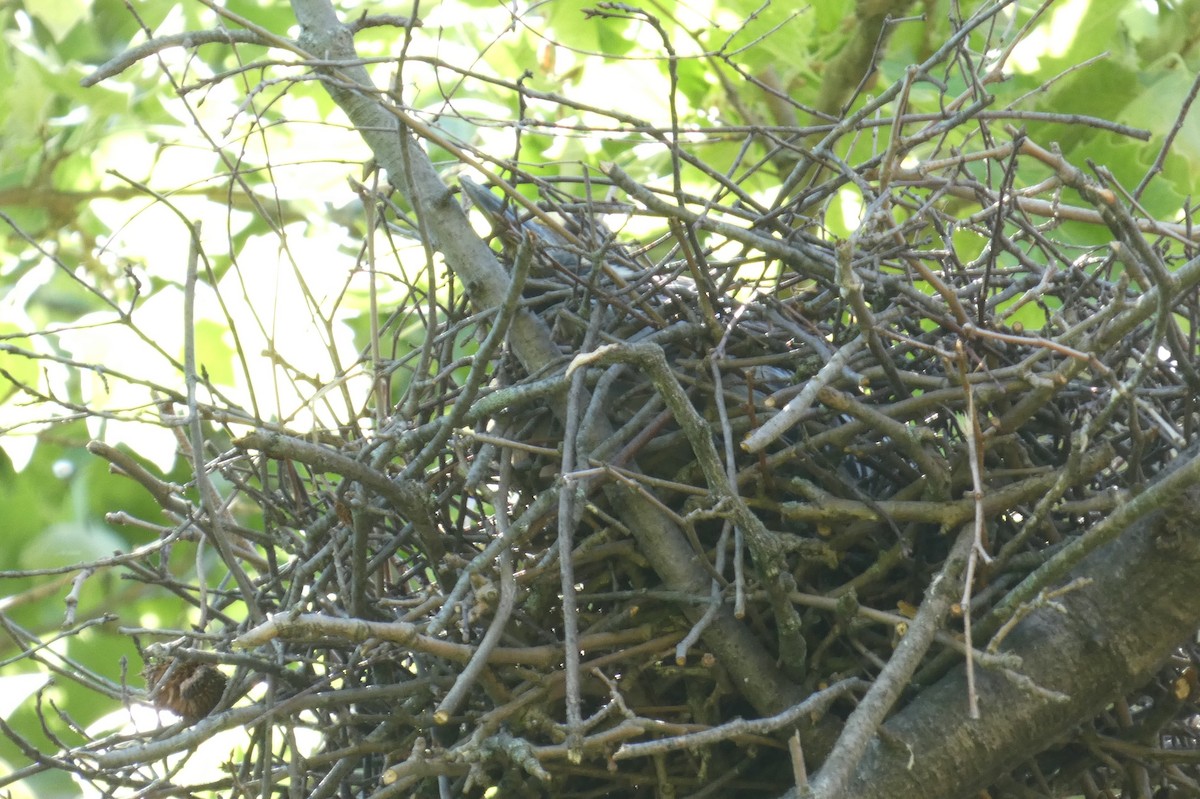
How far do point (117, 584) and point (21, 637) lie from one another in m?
1.94

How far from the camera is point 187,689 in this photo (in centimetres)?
85

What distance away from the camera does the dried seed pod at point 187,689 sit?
849mm

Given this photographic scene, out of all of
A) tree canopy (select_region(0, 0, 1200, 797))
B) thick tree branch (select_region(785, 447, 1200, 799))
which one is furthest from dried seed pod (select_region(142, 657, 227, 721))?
thick tree branch (select_region(785, 447, 1200, 799))

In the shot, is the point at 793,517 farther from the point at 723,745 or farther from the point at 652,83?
the point at 652,83

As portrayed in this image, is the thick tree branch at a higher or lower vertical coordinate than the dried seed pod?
lower

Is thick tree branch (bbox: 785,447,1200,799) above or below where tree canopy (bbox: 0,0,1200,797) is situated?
below

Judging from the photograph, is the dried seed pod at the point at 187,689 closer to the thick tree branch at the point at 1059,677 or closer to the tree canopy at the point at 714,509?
the tree canopy at the point at 714,509

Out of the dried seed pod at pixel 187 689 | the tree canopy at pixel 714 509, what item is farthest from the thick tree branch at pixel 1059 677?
the dried seed pod at pixel 187 689

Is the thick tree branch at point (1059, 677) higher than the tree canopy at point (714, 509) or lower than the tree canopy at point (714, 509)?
lower

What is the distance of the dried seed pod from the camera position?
2.79 feet

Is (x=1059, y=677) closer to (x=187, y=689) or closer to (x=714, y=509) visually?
(x=714, y=509)

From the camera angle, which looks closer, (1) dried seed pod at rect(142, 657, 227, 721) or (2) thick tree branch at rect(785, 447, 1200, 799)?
(2) thick tree branch at rect(785, 447, 1200, 799)

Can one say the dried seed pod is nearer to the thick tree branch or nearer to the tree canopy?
the tree canopy

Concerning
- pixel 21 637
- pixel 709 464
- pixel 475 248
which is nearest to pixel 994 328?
pixel 709 464
